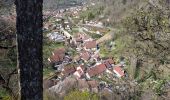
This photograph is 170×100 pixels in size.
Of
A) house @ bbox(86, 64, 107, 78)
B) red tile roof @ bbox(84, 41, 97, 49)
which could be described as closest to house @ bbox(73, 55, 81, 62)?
house @ bbox(86, 64, 107, 78)

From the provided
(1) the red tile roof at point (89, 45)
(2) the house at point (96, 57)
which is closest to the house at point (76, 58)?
(2) the house at point (96, 57)

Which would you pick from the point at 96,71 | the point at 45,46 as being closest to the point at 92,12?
the point at 96,71

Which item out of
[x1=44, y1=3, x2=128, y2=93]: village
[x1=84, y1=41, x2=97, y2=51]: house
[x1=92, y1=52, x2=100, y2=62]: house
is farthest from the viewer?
[x1=84, y1=41, x2=97, y2=51]: house

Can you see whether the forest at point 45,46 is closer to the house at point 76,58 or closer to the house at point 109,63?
the house at point 109,63

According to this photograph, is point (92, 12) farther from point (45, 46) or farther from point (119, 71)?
point (45, 46)

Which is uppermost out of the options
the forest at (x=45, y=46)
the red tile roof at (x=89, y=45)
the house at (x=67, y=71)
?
the forest at (x=45, y=46)

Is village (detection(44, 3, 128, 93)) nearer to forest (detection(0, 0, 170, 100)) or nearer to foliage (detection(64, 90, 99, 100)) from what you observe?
foliage (detection(64, 90, 99, 100))

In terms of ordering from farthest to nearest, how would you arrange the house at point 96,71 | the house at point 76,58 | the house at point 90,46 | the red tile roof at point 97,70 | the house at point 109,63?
the house at point 90,46, the house at point 76,58, the house at point 109,63, the red tile roof at point 97,70, the house at point 96,71

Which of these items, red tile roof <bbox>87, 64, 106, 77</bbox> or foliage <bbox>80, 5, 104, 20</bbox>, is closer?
red tile roof <bbox>87, 64, 106, 77</bbox>
